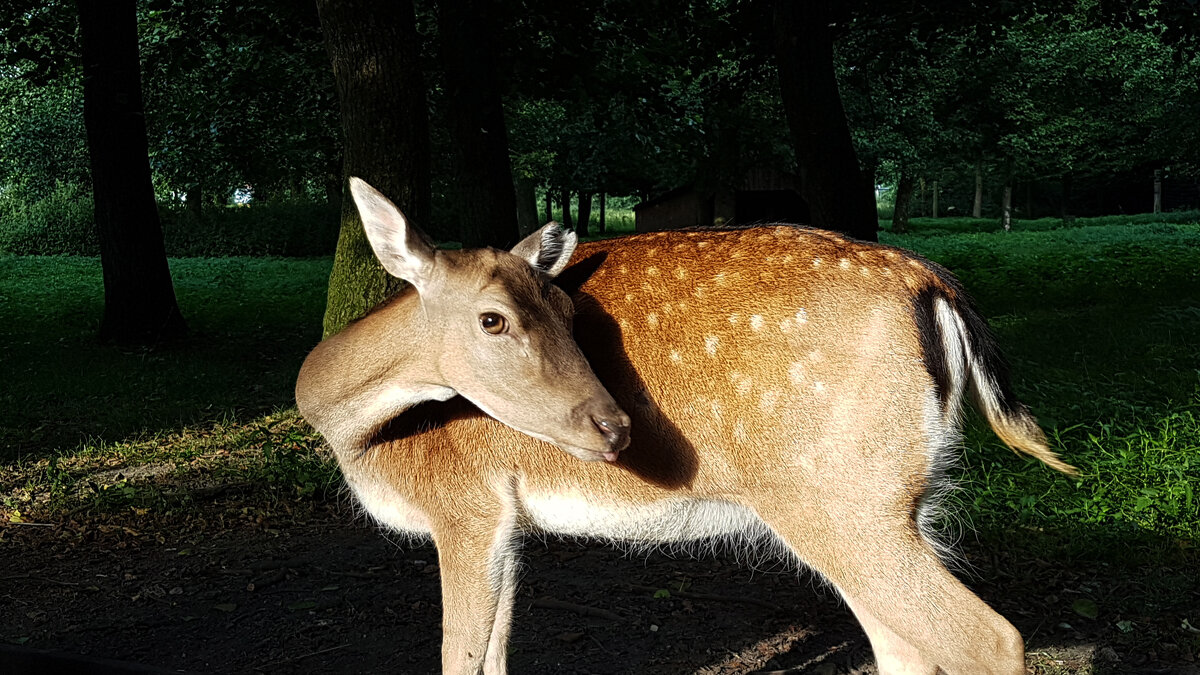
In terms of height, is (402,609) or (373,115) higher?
(373,115)

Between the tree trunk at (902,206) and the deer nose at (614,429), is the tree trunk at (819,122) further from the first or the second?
the tree trunk at (902,206)

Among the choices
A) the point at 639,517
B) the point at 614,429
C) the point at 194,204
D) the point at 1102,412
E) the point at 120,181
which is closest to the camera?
the point at 614,429

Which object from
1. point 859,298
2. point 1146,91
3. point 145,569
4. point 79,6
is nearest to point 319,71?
point 79,6

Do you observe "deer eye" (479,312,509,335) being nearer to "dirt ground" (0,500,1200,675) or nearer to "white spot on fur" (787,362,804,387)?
"white spot on fur" (787,362,804,387)

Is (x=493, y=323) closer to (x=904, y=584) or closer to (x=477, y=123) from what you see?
(x=904, y=584)

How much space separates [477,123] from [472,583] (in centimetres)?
825

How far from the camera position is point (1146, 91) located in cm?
3584

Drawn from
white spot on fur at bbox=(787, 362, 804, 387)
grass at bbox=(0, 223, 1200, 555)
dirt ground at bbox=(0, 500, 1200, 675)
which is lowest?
dirt ground at bbox=(0, 500, 1200, 675)

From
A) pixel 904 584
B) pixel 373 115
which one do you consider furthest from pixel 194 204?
pixel 904 584

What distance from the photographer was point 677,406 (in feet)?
11.2

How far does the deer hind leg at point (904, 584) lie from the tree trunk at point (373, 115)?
4440 millimetres

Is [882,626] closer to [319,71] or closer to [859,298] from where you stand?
[859,298]

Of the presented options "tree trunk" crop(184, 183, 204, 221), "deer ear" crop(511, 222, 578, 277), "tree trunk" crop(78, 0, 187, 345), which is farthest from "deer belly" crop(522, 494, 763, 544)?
"tree trunk" crop(184, 183, 204, 221)

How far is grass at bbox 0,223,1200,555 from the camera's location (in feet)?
19.0
